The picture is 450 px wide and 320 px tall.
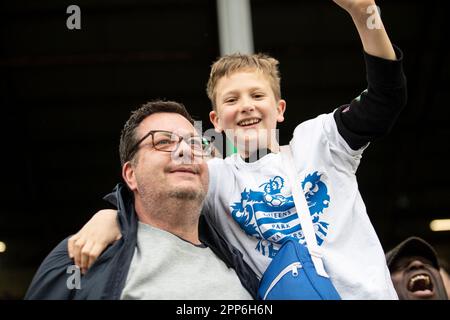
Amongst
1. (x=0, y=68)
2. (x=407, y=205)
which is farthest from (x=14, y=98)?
(x=407, y=205)

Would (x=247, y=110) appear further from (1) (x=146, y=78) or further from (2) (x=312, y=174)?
(1) (x=146, y=78)

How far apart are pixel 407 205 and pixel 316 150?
9.61 meters

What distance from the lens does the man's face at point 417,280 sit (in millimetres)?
2111

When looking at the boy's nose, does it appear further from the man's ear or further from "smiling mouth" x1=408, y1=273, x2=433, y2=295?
"smiling mouth" x1=408, y1=273, x2=433, y2=295

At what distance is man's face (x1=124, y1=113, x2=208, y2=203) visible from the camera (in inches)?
72.3

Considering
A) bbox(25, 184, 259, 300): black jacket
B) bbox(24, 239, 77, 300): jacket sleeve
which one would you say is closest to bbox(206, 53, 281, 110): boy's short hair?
bbox(25, 184, 259, 300): black jacket

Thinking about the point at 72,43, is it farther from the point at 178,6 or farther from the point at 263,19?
the point at 263,19

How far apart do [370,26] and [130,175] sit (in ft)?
3.07

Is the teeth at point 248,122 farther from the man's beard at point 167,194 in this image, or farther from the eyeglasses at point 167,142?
the man's beard at point 167,194

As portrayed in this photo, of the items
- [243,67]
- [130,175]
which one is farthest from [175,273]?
[243,67]

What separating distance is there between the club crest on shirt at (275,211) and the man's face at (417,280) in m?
0.58

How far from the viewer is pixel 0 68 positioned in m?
6.54

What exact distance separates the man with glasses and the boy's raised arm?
2.20ft

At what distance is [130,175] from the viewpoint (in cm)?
198
